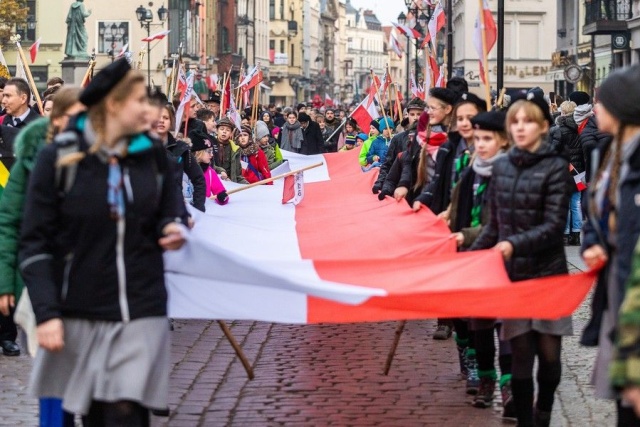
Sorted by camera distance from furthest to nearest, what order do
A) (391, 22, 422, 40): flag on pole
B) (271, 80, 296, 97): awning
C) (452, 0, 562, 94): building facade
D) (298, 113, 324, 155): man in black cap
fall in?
(271, 80, 296, 97): awning, (452, 0, 562, 94): building facade, (391, 22, 422, 40): flag on pole, (298, 113, 324, 155): man in black cap

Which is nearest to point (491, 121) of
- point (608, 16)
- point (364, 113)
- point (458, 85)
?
point (458, 85)

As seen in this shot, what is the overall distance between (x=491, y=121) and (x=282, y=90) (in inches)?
5308

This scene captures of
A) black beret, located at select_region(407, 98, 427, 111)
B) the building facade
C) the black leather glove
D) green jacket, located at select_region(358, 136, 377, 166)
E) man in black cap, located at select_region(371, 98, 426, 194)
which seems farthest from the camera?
the building facade

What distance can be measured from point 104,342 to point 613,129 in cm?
229

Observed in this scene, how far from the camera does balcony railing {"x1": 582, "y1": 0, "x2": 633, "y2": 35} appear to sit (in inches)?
1826

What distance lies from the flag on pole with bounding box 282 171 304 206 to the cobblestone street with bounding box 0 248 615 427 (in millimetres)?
1749

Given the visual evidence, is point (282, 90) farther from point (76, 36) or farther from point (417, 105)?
point (417, 105)

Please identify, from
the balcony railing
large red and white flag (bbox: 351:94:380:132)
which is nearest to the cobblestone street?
large red and white flag (bbox: 351:94:380:132)

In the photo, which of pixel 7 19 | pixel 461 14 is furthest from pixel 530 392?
pixel 461 14

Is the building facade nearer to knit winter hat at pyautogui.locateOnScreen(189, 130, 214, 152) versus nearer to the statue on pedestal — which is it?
the statue on pedestal

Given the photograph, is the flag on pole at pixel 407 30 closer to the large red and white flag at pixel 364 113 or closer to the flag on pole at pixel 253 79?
the flag on pole at pixel 253 79

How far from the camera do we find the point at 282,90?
143 meters

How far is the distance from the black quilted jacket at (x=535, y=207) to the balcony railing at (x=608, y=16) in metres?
38.8

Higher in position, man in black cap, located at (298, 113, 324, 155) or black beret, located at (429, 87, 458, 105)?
black beret, located at (429, 87, 458, 105)
